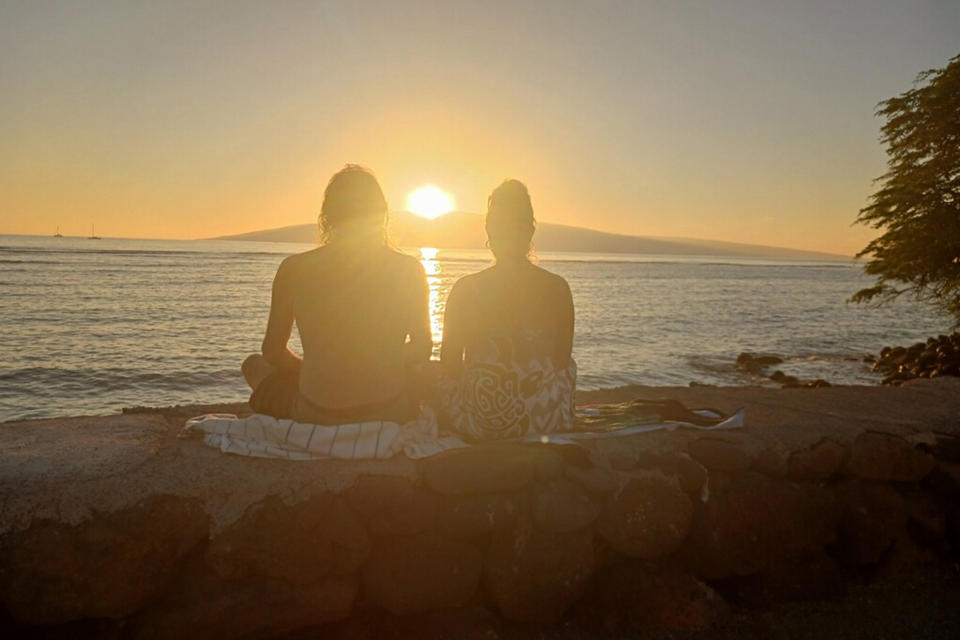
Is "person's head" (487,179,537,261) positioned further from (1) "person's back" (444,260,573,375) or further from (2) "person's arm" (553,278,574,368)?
(2) "person's arm" (553,278,574,368)

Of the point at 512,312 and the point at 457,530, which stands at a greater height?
the point at 512,312

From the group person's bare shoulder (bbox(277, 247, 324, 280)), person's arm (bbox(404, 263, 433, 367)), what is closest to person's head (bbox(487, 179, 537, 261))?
person's arm (bbox(404, 263, 433, 367))

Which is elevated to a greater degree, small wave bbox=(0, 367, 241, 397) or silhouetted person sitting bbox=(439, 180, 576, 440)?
silhouetted person sitting bbox=(439, 180, 576, 440)

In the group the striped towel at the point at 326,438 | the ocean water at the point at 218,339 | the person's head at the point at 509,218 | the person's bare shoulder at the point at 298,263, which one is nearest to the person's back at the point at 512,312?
the person's head at the point at 509,218

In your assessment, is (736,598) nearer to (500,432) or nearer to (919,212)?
(500,432)

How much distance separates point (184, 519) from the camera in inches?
112

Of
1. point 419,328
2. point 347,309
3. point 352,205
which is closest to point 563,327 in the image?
point 419,328

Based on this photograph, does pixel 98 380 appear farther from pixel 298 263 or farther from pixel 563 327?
pixel 563 327

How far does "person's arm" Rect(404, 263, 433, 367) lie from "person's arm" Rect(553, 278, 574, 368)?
756 millimetres

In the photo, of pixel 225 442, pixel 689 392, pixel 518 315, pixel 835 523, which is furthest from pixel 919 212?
pixel 225 442

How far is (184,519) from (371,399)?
1.06 metres

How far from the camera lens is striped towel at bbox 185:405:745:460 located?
130 inches

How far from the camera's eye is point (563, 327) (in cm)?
376

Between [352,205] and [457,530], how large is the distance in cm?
176
